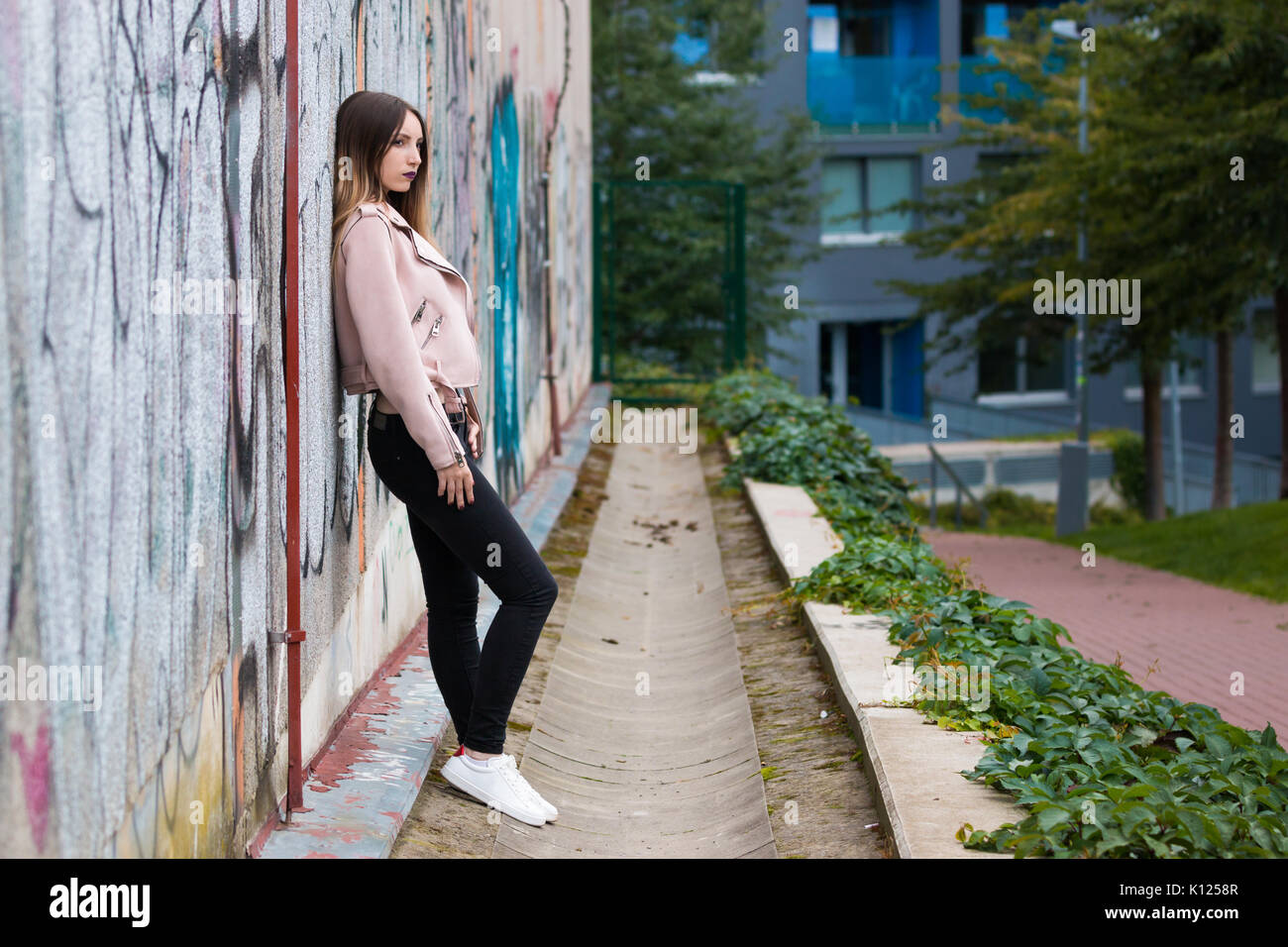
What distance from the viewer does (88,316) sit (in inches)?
84.5

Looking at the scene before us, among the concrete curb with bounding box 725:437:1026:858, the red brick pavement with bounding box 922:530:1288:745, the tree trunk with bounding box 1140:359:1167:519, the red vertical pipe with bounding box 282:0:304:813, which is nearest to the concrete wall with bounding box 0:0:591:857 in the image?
the red vertical pipe with bounding box 282:0:304:813

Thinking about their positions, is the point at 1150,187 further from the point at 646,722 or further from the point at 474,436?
the point at 474,436

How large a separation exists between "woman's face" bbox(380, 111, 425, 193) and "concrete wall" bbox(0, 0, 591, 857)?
0.20m

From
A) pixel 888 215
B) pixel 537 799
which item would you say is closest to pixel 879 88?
pixel 888 215

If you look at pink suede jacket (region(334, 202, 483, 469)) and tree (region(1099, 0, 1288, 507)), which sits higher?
tree (region(1099, 0, 1288, 507))

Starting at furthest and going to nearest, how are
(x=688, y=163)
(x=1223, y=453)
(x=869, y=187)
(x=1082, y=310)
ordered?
(x=869, y=187)
(x=688, y=163)
(x=1223, y=453)
(x=1082, y=310)

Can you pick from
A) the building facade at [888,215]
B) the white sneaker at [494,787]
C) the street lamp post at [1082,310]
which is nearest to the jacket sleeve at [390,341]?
the white sneaker at [494,787]

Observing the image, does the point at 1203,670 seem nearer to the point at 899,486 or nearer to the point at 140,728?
the point at 899,486

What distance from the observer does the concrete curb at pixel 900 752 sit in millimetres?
3262

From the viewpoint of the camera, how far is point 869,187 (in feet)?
99.2

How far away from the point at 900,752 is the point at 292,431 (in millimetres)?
1826

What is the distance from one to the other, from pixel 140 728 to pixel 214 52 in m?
1.33

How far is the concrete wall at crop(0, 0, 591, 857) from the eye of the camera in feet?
6.48

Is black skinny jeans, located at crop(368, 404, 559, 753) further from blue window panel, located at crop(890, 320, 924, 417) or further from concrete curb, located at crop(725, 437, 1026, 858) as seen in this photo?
blue window panel, located at crop(890, 320, 924, 417)
